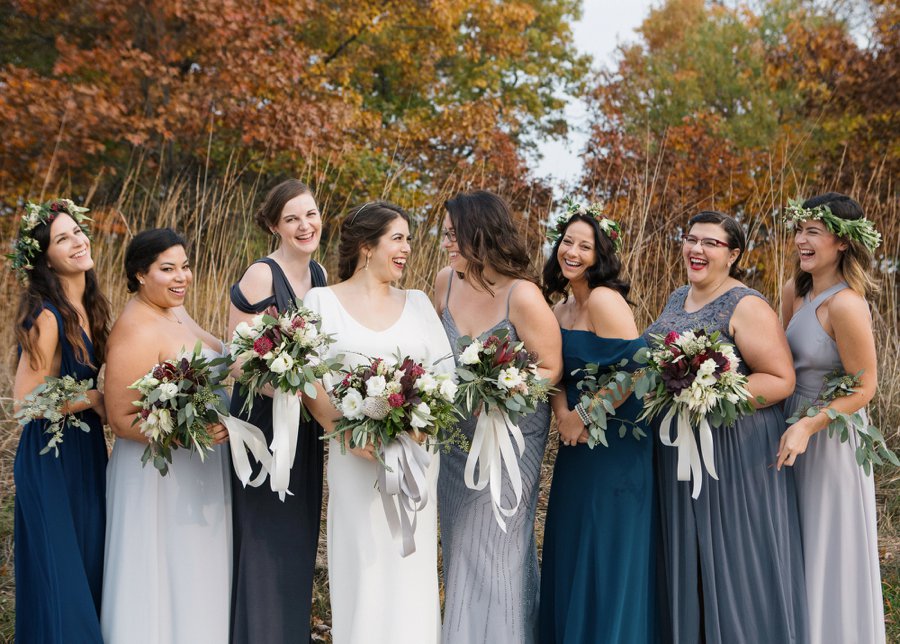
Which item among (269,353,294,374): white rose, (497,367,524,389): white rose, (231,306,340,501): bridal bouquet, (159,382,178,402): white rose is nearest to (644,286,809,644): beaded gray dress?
(497,367,524,389): white rose

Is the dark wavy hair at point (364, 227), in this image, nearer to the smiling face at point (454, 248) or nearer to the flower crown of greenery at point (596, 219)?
the smiling face at point (454, 248)

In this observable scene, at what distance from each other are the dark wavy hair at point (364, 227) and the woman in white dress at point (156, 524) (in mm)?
821

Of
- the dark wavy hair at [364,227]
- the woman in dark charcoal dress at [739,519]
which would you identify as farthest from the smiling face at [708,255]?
the dark wavy hair at [364,227]

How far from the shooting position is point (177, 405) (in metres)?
3.62

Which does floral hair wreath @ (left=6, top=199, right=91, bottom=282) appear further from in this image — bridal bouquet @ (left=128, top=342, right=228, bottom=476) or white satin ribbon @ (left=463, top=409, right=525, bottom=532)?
white satin ribbon @ (left=463, top=409, right=525, bottom=532)

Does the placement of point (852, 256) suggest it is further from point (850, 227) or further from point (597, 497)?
point (597, 497)

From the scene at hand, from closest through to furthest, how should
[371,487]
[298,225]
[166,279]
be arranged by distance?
[371,487], [166,279], [298,225]

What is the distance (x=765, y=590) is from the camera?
12.7ft

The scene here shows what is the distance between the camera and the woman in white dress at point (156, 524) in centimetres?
375

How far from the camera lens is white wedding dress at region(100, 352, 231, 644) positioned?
3.75 m

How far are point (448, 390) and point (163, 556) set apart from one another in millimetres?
1514

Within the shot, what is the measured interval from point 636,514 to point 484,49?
16081mm

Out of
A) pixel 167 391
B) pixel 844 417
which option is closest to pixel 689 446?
pixel 844 417

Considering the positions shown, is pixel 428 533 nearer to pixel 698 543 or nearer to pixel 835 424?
pixel 698 543
